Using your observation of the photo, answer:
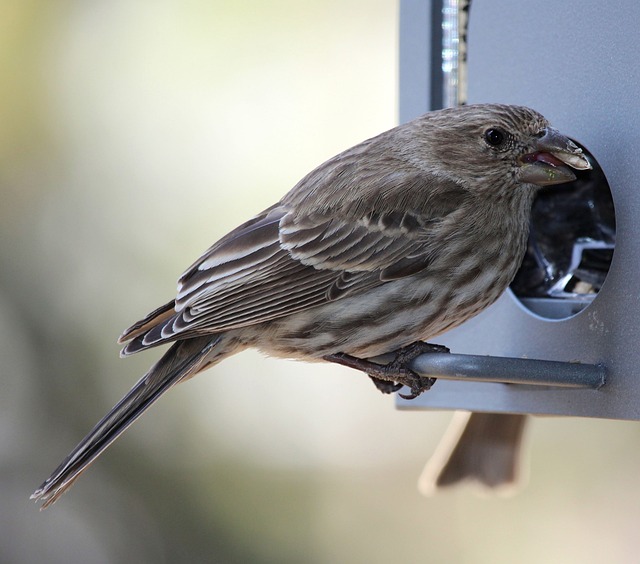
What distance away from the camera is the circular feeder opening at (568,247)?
4000 mm

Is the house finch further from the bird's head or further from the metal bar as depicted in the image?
the metal bar

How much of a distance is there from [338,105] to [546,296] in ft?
12.3

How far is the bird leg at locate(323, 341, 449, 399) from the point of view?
11.8 feet

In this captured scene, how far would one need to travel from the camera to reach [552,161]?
3.66 meters

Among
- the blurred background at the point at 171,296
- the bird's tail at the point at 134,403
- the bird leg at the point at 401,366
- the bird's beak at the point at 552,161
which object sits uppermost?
the bird's beak at the point at 552,161

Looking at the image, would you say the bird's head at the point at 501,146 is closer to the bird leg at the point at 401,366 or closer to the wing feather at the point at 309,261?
the wing feather at the point at 309,261

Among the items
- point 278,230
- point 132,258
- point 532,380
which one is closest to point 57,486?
point 278,230

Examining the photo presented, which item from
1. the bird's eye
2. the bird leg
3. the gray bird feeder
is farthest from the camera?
the bird's eye

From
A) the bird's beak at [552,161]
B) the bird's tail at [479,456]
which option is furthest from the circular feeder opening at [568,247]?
the bird's tail at [479,456]

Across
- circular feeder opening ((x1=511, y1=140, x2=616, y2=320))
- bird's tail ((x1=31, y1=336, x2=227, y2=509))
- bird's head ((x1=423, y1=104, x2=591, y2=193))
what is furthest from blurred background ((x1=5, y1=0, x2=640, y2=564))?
bird's tail ((x1=31, y1=336, x2=227, y2=509))

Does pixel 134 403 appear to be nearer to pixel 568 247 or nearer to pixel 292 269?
pixel 292 269

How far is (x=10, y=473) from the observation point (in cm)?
727

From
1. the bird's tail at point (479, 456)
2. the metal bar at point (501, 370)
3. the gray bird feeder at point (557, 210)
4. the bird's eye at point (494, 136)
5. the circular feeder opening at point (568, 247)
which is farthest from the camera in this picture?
the bird's tail at point (479, 456)

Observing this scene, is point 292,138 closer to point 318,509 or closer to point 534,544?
point 318,509
